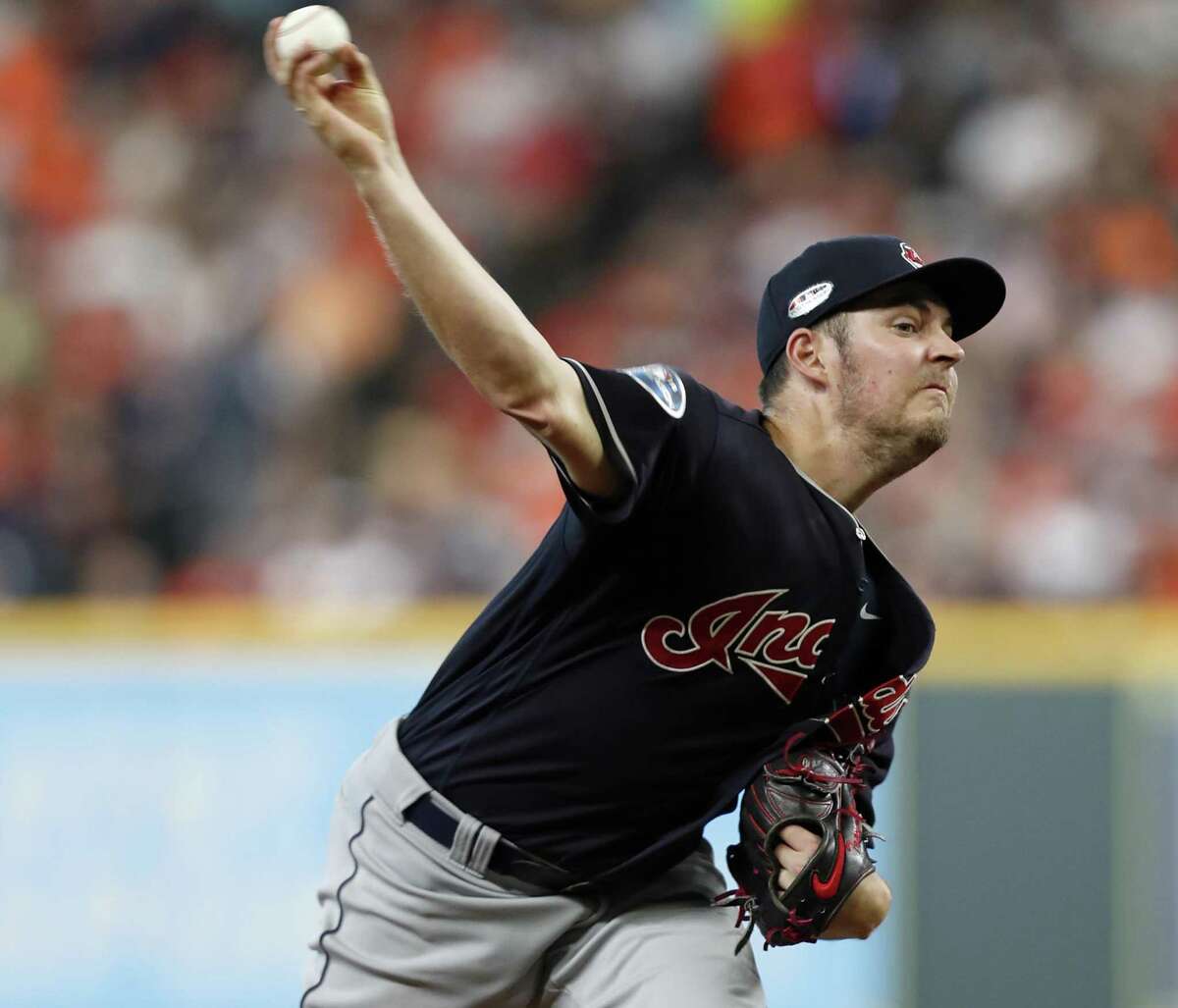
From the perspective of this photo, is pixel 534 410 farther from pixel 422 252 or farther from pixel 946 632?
pixel 946 632

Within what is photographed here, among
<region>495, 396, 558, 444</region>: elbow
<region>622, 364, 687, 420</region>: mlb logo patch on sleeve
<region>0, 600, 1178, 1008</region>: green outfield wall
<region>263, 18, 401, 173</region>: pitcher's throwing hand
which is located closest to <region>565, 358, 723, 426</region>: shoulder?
<region>622, 364, 687, 420</region>: mlb logo patch on sleeve

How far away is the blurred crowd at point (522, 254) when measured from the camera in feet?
23.1

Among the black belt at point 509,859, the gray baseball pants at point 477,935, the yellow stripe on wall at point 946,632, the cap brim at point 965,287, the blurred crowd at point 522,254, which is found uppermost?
the blurred crowd at point 522,254

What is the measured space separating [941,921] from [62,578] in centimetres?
360

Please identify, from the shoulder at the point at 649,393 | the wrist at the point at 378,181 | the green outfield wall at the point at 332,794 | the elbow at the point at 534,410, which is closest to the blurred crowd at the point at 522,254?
the green outfield wall at the point at 332,794

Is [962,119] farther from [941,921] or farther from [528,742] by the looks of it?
[528,742]

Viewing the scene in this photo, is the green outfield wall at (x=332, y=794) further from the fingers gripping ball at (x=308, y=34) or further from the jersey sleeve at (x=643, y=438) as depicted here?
the fingers gripping ball at (x=308, y=34)

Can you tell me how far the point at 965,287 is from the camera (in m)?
3.16

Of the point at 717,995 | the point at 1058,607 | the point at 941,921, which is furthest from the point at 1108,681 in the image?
the point at 717,995

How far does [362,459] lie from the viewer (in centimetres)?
779

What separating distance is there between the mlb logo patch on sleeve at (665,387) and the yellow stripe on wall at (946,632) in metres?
3.15

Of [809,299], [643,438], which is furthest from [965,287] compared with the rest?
[643,438]

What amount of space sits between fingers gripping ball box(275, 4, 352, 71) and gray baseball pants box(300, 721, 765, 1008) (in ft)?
4.24

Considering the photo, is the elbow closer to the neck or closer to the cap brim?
the neck
